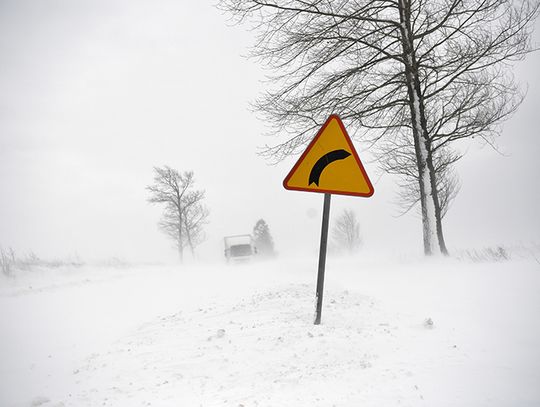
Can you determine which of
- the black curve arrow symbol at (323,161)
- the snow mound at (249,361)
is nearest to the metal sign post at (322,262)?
the snow mound at (249,361)

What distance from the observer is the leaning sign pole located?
351cm

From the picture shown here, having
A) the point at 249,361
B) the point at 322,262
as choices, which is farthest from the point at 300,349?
the point at 322,262

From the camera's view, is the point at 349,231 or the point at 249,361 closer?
the point at 249,361

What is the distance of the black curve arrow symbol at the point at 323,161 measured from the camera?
11.5ft

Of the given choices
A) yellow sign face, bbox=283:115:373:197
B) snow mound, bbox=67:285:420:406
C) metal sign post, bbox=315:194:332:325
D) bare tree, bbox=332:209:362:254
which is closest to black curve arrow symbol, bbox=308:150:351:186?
yellow sign face, bbox=283:115:373:197

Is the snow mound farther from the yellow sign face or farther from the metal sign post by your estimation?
the yellow sign face

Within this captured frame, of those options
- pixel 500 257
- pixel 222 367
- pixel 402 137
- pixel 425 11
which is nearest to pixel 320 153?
pixel 222 367

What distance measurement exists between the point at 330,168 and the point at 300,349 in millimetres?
1926

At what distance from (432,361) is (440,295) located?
2464mm

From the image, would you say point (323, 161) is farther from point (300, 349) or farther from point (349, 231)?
point (349, 231)

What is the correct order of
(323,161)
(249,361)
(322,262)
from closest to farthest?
(249,361)
(323,161)
(322,262)

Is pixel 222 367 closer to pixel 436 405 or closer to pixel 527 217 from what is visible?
pixel 436 405

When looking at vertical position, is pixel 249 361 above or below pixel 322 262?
below

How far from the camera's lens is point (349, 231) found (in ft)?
155
